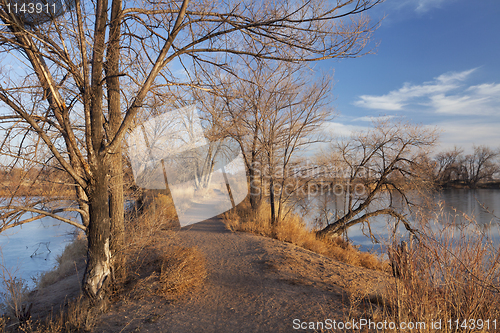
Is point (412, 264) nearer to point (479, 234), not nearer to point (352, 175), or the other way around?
point (479, 234)

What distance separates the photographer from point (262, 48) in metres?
4.89

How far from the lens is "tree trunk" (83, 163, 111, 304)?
441 centimetres

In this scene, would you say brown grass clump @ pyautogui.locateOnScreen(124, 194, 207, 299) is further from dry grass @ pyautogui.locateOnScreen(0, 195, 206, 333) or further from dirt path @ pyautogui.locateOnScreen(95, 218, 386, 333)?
dirt path @ pyautogui.locateOnScreen(95, 218, 386, 333)

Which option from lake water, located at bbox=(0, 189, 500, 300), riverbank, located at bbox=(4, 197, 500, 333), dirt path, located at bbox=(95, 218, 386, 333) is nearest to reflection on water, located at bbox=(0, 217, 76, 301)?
lake water, located at bbox=(0, 189, 500, 300)

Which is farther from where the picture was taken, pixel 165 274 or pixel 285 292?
pixel 165 274

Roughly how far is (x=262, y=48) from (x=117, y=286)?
518 cm

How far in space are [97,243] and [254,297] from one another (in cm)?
294

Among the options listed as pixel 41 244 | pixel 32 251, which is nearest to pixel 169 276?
pixel 32 251

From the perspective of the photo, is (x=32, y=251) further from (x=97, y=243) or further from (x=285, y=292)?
(x=285, y=292)

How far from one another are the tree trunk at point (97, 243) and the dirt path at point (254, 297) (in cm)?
48

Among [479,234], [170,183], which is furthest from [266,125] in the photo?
[170,183]

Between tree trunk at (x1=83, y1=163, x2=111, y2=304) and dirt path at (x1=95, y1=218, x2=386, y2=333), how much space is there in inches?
18.8

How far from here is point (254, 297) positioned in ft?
16.5

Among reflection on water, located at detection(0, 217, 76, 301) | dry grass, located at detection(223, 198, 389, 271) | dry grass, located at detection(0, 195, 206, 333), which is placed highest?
dry grass, located at detection(0, 195, 206, 333)
